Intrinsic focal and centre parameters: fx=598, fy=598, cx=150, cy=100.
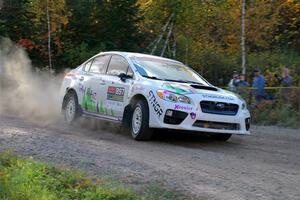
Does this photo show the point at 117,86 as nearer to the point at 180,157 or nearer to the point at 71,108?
the point at 71,108

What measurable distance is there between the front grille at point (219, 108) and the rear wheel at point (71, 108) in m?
3.67

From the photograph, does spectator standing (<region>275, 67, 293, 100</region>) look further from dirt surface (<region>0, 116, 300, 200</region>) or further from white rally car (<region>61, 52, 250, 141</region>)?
white rally car (<region>61, 52, 250, 141</region>)

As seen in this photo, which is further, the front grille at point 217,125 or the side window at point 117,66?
the side window at point 117,66

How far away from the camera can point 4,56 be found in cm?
2433

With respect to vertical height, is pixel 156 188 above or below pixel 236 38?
below

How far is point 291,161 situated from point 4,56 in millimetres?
17313

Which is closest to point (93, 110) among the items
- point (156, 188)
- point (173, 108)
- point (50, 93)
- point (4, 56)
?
point (173, 108)

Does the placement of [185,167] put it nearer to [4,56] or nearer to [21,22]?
[4,56]

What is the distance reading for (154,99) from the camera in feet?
34.7

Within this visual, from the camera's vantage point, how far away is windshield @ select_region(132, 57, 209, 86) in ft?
37.4

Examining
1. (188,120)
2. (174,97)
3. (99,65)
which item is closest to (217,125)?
(188,120)

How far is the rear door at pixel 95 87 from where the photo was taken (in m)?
12.3

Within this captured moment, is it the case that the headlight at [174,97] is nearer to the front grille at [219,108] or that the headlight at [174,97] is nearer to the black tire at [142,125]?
the front grille at [219,108]

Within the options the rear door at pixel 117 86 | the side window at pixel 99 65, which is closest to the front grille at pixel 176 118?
the rear door at pixel 117 86
